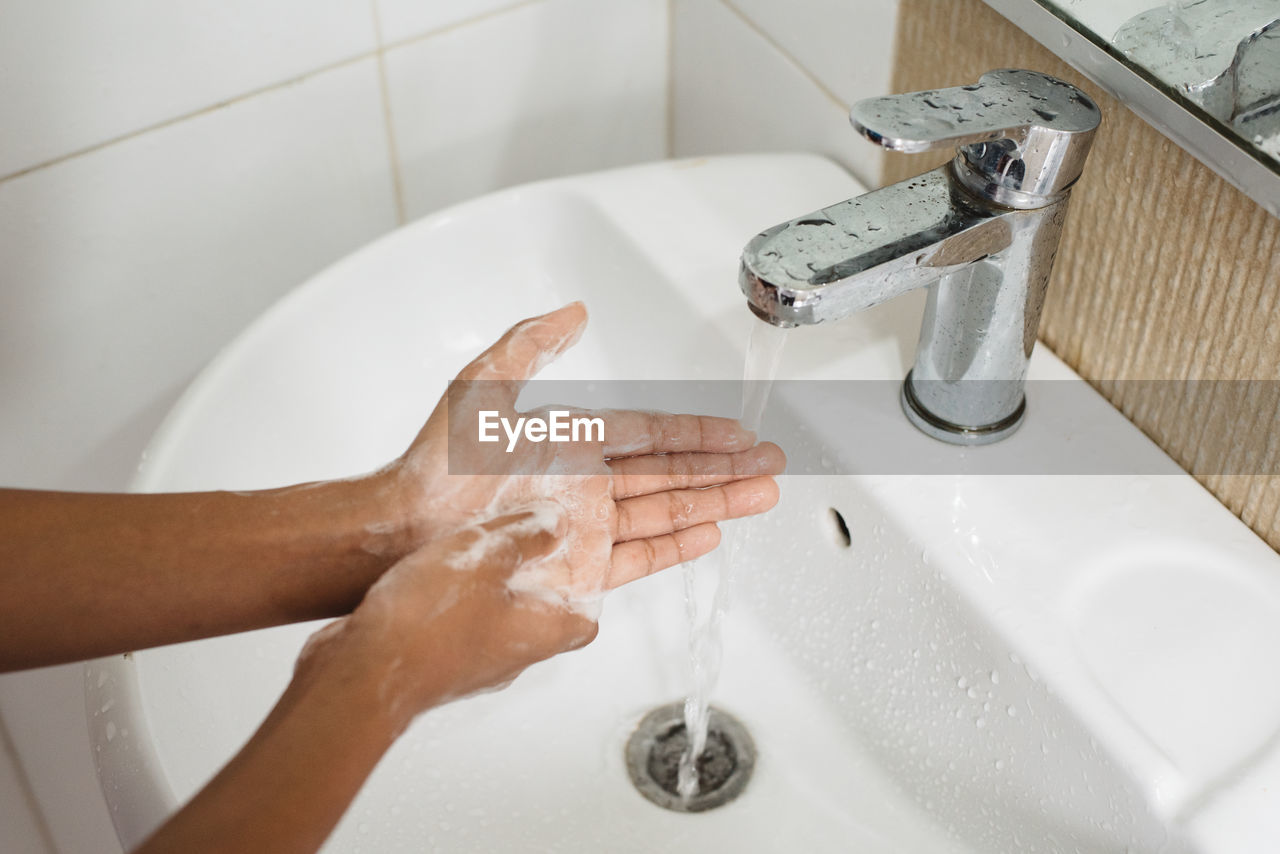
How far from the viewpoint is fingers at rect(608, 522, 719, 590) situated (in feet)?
1.87

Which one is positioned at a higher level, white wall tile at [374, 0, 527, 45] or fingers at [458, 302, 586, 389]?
white wall tile at [374, 0, 527, 45]

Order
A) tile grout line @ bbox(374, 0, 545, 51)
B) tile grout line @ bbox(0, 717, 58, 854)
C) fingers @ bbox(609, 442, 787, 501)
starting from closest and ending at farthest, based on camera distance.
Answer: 1. fingers @ bbox(609, 442, 787, 501)
2. tile grout line @ bbox(374, 0, 545, 51)
3. tile grout line @ bbox(0, 717, 58, 854)

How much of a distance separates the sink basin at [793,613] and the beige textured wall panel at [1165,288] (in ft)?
0.07

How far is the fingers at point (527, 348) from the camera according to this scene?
537mm

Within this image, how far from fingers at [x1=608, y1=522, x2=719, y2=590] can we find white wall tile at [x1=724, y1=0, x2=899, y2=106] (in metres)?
0.32

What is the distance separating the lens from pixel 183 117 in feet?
2.51

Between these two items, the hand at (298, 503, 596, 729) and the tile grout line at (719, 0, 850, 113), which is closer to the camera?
the hand at (298, 503, 596, 729)

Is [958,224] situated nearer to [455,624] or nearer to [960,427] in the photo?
[960,427]

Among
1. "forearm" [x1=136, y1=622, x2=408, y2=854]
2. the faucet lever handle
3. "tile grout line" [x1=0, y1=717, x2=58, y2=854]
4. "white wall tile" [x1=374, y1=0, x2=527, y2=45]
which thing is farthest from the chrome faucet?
"tile grout line" [x1=0, y1=717, x2=58, y2=854]

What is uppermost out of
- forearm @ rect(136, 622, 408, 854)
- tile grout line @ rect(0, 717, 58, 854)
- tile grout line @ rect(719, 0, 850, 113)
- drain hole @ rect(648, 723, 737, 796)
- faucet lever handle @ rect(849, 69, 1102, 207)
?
faucet lever handle @ rect(849, 69, 1102, 207)

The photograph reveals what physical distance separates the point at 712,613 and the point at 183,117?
470 millimetres

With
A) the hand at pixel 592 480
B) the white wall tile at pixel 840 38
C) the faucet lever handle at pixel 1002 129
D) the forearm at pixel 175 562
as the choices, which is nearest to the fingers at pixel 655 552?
the hand at pixel 592 480

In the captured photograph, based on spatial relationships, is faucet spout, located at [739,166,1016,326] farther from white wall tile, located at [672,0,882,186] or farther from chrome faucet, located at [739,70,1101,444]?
white wall tile, located at [672,0,882,186]

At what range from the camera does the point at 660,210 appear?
768mm
